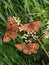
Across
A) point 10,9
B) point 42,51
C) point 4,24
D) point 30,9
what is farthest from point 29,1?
point 42,51

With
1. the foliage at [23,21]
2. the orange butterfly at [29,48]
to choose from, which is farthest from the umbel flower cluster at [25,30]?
the foliage at [23,21]

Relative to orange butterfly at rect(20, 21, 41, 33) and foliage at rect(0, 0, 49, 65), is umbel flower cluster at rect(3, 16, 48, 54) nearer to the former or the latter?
orange butterfly at rect(20, 21, 41, 33)

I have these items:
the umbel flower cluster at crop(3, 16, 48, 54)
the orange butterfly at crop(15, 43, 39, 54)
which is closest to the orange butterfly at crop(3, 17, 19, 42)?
the umbel flower cluster at crop(3, 16, 48, 54)

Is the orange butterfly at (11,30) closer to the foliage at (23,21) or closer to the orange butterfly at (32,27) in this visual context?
the orange butterfly at (32,27)

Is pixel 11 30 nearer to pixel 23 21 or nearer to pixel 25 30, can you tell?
pixel 25 30

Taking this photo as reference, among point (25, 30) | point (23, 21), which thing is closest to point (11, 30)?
point (25, 30)

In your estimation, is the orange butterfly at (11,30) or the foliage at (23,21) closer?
the orange butterfly at (11,30)

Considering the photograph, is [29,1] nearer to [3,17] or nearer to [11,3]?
[11,3]

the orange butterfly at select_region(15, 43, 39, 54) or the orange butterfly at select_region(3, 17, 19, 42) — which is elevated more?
the orange butterfly at select_region(3, 17, 19, 42)
